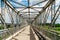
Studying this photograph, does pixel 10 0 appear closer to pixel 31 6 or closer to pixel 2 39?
pixel 31 6

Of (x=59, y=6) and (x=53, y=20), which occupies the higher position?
(x=59, y=6)

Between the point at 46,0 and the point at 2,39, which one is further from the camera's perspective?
the point at 46,0

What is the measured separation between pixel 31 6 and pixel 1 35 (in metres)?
14.2

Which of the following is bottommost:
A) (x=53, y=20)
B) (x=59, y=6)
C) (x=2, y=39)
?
(x=2, y=39)

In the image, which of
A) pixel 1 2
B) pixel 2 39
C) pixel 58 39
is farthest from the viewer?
pixel 1 2

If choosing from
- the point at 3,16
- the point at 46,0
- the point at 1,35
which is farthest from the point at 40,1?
the point at 1,35

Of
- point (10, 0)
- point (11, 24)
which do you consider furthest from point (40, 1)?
point (11, 24)

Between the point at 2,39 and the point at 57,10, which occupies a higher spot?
the point at 57,10

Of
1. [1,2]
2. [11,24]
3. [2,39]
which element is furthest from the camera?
[11,24]

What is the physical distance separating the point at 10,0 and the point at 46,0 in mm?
4277

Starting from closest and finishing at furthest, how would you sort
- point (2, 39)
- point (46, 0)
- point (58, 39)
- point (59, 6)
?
point (58, 39) → point (2, 39) → point (59, 6) → point (46, 0)

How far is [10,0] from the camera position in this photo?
2270 cm

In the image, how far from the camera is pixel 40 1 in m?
23.2

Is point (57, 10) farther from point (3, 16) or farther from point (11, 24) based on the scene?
point (11, 24)
